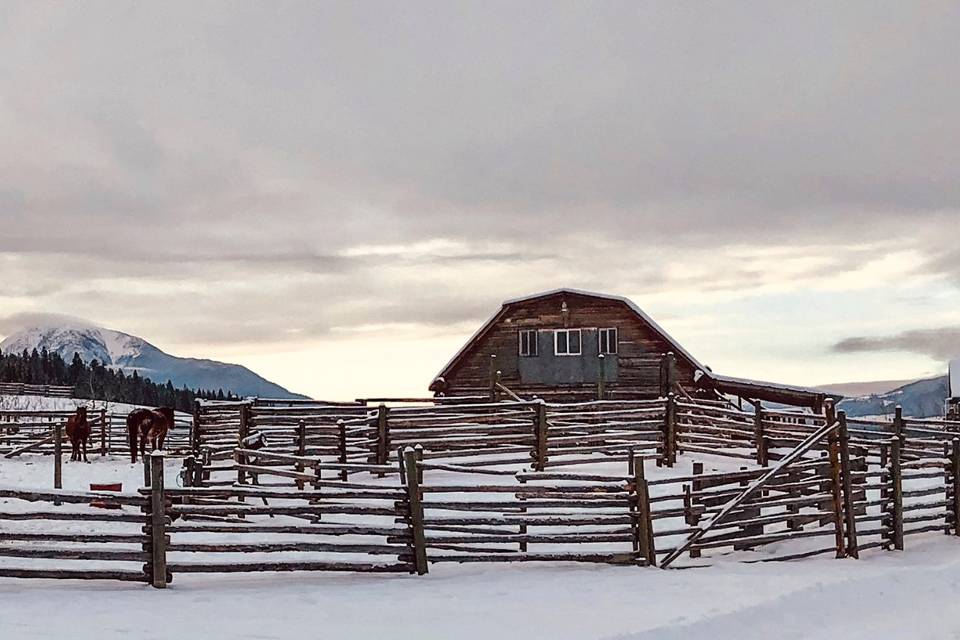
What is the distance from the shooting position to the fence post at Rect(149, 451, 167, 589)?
11383 millimetres

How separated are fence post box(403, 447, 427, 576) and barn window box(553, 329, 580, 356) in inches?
898

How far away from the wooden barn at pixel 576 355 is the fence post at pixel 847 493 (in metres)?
17.8

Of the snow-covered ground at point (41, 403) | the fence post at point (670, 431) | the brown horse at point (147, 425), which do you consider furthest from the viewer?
the snow-covered ground at point (41, 403)

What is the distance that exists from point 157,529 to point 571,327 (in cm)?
2468

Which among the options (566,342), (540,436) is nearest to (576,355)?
(566,342)

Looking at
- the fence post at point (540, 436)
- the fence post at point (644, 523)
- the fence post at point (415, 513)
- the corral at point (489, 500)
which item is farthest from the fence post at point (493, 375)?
the fence post at point (415, 513)

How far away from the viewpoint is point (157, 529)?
11.5 m

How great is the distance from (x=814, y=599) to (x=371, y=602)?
4792 millimetres

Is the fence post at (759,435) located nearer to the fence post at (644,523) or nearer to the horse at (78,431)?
the fence post at (644,523)

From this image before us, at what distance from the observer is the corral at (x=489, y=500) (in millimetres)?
12023

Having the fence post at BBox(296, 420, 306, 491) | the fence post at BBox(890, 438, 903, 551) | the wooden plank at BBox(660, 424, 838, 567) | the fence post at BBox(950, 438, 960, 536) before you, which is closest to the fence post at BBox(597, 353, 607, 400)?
the fence post at BBox(296, 420, 306, 491)

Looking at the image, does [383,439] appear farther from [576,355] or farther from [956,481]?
[576,355]

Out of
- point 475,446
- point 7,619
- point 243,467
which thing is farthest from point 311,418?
point 7,619

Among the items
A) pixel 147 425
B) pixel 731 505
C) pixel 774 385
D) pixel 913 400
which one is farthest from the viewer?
pixel 913 400
